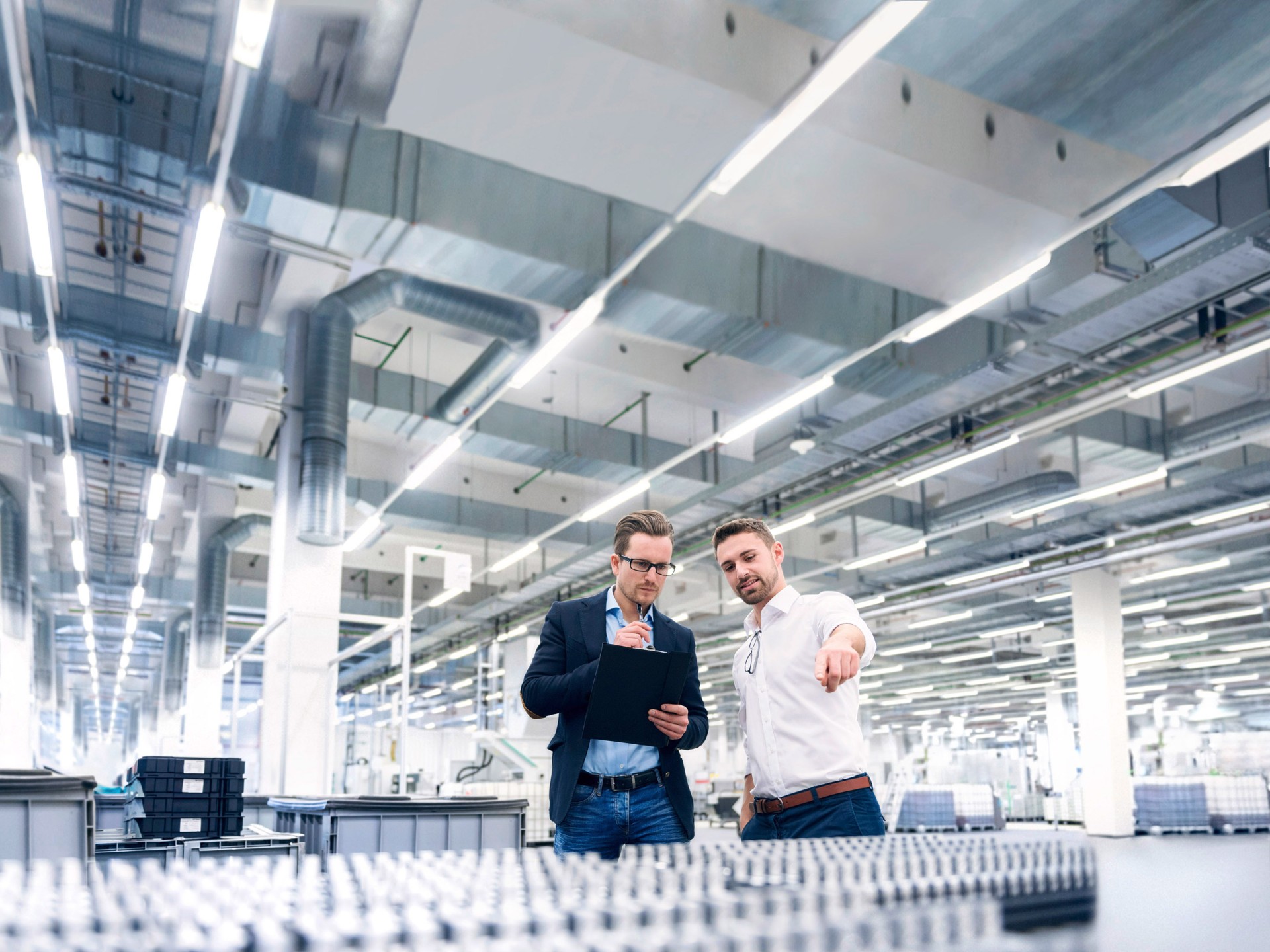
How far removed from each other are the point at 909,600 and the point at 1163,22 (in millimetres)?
11455

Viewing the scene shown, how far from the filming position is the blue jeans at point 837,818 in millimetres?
2258

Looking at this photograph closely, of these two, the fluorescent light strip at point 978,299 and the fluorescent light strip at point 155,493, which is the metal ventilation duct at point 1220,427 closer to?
the fluorescent light strip at point 978,299

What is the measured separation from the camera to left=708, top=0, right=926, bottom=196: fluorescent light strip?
14.8ft

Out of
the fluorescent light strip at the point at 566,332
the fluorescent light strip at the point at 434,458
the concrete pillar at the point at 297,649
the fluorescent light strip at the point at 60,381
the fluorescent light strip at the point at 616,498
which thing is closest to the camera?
the fluorescent light strip at the point at 566,332

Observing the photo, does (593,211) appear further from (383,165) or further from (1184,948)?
(1184,948)

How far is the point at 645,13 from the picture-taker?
609cm

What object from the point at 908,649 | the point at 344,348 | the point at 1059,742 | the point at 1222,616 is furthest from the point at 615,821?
the point at 1059,742

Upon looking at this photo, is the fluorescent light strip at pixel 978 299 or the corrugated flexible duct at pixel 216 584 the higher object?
the fluorescent light strip at pixel 978 299

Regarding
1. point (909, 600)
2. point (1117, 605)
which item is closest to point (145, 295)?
point (909, 600)

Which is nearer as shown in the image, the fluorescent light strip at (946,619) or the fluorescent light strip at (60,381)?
the fluorescent light strip at (60,381)

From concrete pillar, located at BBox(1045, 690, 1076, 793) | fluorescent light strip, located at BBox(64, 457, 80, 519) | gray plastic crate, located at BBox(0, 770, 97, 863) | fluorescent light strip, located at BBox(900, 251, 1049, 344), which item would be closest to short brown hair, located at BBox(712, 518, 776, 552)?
gray plastic crate, located at BBox(0, 770, 97, 863)

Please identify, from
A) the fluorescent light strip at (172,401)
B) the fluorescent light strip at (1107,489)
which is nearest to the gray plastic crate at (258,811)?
the fluorescent light strip at (172,401)

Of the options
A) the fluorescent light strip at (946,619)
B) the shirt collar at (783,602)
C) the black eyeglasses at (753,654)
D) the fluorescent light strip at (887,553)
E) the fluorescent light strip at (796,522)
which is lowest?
the black eyeglasses at (753,654)

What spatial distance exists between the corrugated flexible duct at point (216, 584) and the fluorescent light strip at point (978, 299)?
10.9 metres
